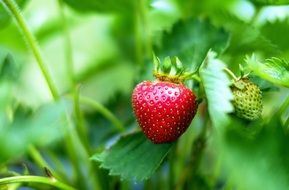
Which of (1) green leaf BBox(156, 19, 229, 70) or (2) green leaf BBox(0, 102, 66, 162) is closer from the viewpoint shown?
(2) green leaf BBox(0, 102, 66, 162)

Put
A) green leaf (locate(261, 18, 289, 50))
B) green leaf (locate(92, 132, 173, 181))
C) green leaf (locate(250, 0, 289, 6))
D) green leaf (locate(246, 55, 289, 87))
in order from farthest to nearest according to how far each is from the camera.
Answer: green leaf (locate(261, 18, 289, 50)) → green leaf (locate(250, 0, 289, 6)) → green leaf (locate(92, 132, 173, 181)) → green leaf (locate(246, 55, 289, 87))

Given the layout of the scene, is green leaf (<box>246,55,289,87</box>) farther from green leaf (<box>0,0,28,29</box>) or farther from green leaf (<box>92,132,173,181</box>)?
green leaf (<box>0,0,28,29</box>)

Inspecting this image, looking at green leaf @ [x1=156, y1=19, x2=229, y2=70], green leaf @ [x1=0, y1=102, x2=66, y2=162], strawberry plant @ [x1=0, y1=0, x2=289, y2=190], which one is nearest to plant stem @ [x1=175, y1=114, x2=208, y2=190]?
strawberry plant @ [x1=0, y1=0, x2=289, y2=190]

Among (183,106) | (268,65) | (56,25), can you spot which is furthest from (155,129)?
(56,25)

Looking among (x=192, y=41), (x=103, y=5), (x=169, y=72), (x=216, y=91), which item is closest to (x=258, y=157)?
(x=216, y=91)

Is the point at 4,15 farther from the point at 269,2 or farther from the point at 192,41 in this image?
the point at 269,2

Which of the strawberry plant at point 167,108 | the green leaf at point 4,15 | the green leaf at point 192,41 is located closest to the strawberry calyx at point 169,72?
the strawberry plant at point 167,108
